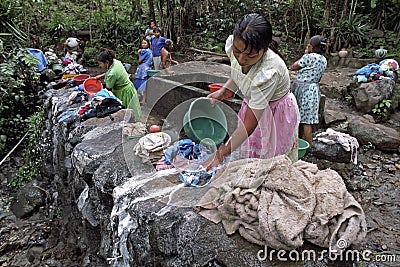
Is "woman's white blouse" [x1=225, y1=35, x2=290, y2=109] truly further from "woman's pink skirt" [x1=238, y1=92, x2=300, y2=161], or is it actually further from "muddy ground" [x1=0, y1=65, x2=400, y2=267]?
"muddy ground" [x1=0, y1=65, x2=400, y2=267]

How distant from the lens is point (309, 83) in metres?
4.68

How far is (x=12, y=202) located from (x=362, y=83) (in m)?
6.33

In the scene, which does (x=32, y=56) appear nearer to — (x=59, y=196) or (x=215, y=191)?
(x=59, y=196)

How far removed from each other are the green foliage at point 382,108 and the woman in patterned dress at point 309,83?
2.28m

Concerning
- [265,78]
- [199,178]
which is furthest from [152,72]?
[265,78]

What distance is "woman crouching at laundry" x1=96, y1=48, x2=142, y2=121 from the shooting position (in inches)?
181

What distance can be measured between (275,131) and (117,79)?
2.96 meters

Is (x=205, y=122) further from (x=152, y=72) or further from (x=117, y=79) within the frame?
(x=152, y=72)

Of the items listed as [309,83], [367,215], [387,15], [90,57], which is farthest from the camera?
[387,15]

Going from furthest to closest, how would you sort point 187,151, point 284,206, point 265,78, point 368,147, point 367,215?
point 368,147 < point 367,215 < point 187,151 < point 265,78 < point 284,206

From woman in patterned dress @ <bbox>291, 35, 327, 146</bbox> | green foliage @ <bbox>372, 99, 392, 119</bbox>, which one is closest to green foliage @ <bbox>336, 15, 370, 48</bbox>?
green foliage @ <bbox>372, 99, 392, 119</bbox>

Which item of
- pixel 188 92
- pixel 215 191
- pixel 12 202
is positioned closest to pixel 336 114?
pixel 188 92

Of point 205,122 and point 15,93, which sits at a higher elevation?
point 205,122

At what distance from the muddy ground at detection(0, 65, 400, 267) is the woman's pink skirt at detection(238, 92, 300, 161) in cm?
182
